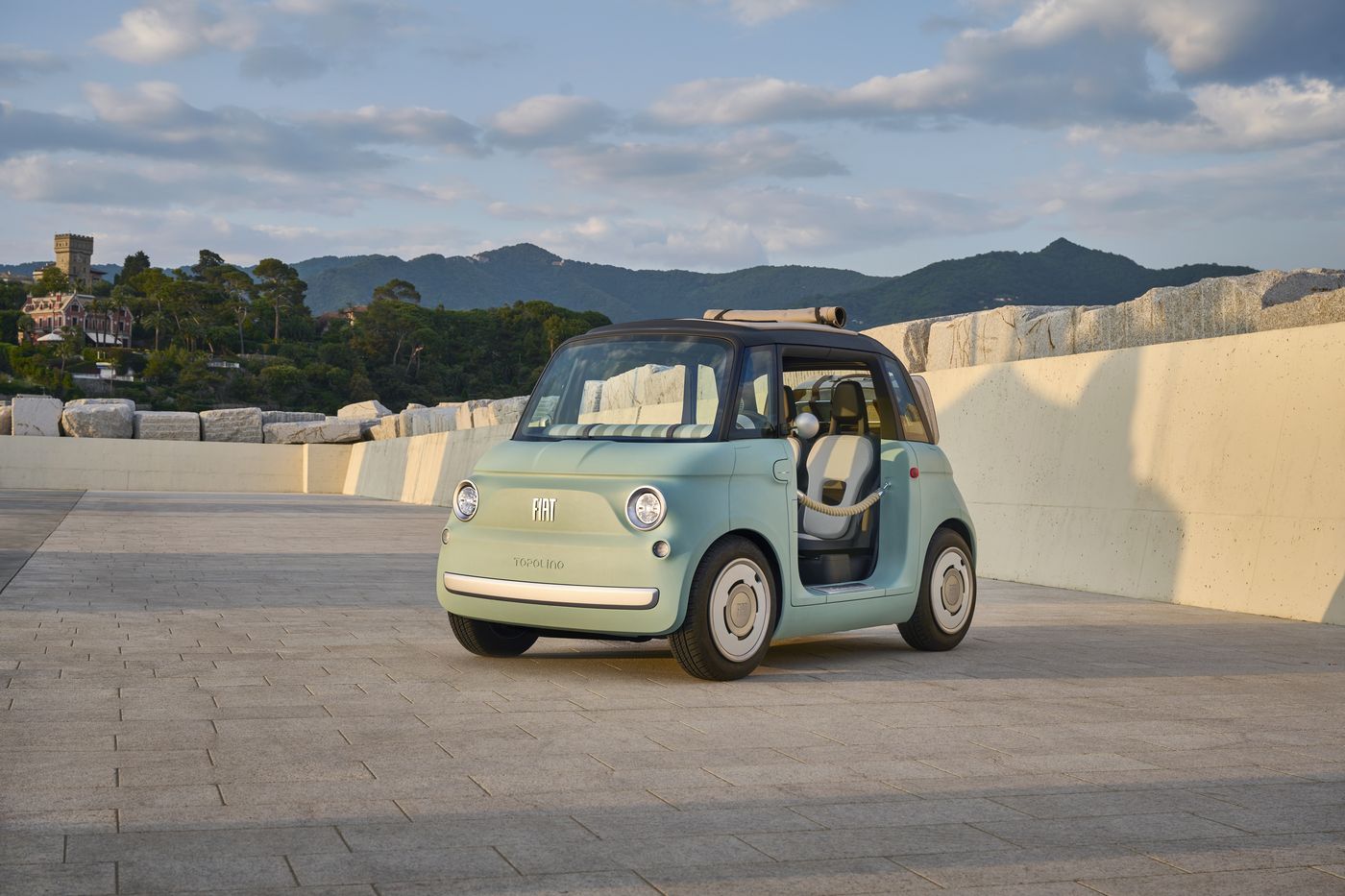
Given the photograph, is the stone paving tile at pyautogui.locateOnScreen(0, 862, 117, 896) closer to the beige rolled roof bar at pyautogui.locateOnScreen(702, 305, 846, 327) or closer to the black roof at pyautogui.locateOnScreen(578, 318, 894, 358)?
the black roof at pyautogui.locateOnScreen(578, 318, 894, 358)

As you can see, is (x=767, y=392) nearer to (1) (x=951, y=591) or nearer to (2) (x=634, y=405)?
(2) (x=634, y=405)

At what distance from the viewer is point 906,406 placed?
332 inches

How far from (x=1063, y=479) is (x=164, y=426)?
1910 inches

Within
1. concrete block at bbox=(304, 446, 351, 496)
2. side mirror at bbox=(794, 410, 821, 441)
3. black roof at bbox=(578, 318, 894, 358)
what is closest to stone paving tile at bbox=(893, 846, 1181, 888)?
side mirror at bbox=(794, 410, 821, 441)

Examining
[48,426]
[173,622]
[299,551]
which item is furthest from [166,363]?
[173,622]

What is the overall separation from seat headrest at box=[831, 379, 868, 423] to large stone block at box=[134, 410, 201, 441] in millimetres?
51532

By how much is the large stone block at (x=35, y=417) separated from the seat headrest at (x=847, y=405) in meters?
50.7

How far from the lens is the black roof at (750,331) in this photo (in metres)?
7.45

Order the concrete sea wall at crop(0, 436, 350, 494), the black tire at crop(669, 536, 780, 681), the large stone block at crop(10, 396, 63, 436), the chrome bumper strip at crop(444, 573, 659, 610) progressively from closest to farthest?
the chrome bumper strip at crop(444, 573, 659, 610), the black tire at crop(669, 536, 780, 681), the concrete sea wall at crop(0, 436, 350, 494), the large stone block at crop(10, 396, 63, 436)

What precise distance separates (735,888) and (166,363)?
376ft

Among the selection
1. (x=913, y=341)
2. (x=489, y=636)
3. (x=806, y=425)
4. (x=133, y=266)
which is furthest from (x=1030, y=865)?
(x=133, y=266)

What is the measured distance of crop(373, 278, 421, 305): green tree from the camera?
141625mm

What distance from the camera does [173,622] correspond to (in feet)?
30.3

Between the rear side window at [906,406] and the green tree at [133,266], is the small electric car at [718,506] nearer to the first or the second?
the rear side window at [906,406]
